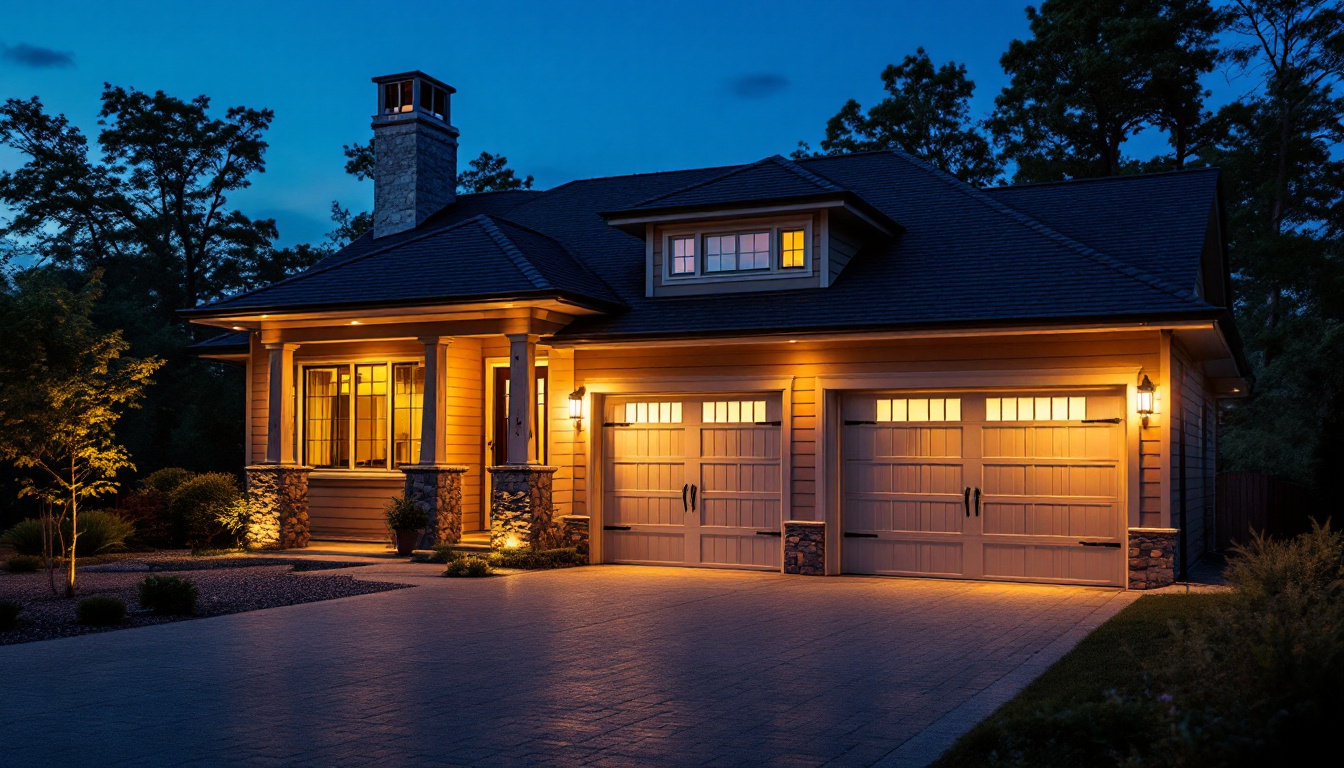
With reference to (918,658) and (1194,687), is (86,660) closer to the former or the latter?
(918,658)


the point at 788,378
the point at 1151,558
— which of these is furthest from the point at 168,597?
the point at 1151,558

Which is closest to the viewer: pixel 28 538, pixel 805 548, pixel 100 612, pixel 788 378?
pixel 100 612

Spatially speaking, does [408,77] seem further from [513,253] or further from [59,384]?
[59,384]

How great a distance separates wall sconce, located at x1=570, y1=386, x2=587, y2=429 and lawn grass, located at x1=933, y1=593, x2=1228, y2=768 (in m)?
7.80

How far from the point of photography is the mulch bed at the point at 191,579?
11125 mm

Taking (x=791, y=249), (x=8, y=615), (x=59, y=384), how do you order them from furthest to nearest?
(x=791, y=249) < (x=59, y=384) < (x=8, y=615)

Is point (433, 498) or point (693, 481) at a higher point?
point (693, 481)

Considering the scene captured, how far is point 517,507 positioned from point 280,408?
4383 mm

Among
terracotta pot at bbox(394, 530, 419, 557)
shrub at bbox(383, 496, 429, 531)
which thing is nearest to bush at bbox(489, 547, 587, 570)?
shrub at bbox(383, 496, 429, 531)

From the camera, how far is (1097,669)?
8.23 meters

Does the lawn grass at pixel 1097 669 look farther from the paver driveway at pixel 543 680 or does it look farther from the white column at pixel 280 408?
the white column at pixel 280 408

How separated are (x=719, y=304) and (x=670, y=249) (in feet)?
4.17

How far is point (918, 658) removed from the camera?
9.16 metres

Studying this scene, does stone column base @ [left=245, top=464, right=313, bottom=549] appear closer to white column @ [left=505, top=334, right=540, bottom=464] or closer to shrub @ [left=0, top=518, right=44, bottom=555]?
shrub @ [left=0, top=518, right=44, bottom=555]
